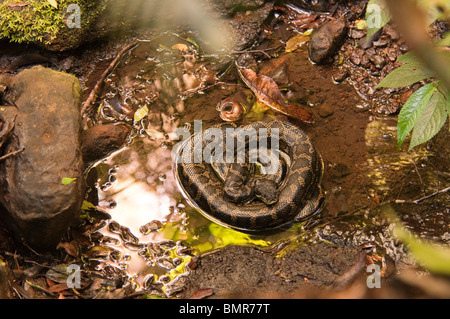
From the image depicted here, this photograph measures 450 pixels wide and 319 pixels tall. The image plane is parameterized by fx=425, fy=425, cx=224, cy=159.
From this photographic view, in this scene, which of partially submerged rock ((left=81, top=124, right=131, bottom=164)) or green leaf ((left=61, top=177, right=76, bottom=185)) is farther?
partially submerged rock ((left=81, top=124, right=131, bottom=164))

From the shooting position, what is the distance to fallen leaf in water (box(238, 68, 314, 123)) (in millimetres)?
6629

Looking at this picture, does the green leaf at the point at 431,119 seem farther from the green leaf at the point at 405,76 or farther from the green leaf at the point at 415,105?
the green leaf at the point at 405,76

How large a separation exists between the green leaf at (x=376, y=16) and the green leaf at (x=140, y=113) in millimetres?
3634

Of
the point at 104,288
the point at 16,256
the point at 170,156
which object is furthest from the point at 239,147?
the point at 16,256

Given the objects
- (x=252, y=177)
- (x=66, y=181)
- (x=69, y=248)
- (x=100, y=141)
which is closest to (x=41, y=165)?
(x=66, y=181)

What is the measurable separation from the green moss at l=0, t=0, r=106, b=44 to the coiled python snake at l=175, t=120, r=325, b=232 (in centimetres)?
294

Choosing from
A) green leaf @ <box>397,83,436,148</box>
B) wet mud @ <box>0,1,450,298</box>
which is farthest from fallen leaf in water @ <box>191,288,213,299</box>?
green leaf @ <box>397,83,436,148</box>

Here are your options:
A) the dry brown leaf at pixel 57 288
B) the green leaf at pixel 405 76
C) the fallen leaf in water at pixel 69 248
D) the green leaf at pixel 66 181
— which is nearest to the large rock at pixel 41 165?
the green leaf at pixel 66 181

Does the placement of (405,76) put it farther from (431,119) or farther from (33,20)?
(33,20)

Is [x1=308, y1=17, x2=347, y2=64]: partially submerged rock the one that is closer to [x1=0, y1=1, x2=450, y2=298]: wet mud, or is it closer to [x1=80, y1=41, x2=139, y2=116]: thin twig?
[x1=0, y1=1, x2=450, y2=298]: wet mud

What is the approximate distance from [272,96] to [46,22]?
12.6ft

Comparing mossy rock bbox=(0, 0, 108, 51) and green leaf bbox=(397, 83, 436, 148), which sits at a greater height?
green leaf bbox=(397, 83, 436, 148)

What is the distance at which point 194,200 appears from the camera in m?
5.91

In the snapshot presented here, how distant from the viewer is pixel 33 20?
6.85m
